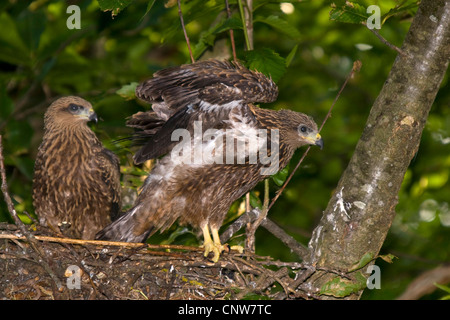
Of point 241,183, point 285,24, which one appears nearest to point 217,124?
point 241,183

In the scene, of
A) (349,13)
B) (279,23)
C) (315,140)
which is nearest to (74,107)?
(279,23)

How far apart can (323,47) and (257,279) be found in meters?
6.64

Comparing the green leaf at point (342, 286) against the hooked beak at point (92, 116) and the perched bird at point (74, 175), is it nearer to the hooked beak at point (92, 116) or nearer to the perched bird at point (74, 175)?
the perched bird at point (74, 175)

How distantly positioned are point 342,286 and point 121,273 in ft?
5.94

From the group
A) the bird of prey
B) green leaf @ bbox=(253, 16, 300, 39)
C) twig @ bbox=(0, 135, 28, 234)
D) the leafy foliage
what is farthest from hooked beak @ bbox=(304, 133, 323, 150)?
twig @ bbox=(0, 135, 28, 234)

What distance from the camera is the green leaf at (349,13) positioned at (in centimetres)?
503

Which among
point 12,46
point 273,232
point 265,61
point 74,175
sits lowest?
point 273,232

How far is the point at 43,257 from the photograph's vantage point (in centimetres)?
473

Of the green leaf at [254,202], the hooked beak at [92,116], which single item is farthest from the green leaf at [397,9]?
the hooked beak at [92,116]

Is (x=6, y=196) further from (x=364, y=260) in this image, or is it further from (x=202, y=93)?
(x=364, y=260)

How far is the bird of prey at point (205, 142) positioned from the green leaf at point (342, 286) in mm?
1105

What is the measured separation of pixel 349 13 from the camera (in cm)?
504

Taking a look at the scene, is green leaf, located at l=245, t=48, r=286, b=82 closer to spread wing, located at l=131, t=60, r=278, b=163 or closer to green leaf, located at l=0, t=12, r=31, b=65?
spread wing, located at l=131, t=60, r=278, b=163

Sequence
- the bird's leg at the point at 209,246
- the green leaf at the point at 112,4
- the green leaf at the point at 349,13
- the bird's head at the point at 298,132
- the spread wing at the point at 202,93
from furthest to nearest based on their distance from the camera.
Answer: the bird's head at the point at 298,132
the bird's leg at the point at 209,246
the spread wing at the point at 202,93
the green leaf at the point at 349,13
the green leaf at the point at 112,4
